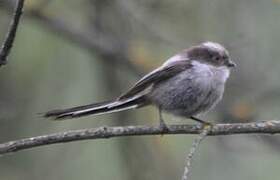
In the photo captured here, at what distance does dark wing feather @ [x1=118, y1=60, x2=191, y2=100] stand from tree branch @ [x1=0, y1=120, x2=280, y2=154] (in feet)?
2.11

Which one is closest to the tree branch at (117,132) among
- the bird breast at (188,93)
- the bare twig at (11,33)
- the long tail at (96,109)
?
the long tail at (96,109)

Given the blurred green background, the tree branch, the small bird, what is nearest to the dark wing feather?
the small bird

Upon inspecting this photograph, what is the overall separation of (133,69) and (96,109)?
6.85 ft

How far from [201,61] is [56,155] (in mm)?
2102

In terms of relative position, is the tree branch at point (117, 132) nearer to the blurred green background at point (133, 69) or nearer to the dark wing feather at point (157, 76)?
the dark wing feather at point (157, 76)

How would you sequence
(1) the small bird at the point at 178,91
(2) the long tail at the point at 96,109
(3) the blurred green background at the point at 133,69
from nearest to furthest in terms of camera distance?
(2) the long tail at the point at 96,109
(1) the small bird at the point at 178,91
(3) the blurred green background at the point at 133,69

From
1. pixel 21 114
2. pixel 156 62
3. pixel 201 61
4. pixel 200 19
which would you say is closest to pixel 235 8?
pixel 200 19

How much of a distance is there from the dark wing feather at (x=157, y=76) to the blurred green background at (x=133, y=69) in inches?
44.6

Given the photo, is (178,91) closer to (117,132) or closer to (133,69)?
(117,132)

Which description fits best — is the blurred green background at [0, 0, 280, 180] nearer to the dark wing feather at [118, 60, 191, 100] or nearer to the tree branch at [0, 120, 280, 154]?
the dark wing feather at [118, 60, 191, 100]

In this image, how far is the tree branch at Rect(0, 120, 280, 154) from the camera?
12.5ft

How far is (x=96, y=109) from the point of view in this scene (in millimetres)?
4445

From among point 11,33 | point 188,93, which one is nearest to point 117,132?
point 11,33

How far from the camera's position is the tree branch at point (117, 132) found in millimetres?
3816
